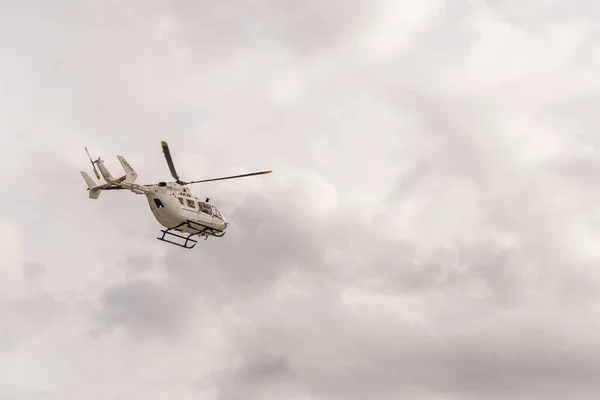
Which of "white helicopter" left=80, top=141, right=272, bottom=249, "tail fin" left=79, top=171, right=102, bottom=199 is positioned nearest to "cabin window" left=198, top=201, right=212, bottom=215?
"white helicopter" left=80, top=141, right=272, bottom=249

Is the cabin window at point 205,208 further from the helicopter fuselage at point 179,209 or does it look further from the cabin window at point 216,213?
the cabin window at point 216,213

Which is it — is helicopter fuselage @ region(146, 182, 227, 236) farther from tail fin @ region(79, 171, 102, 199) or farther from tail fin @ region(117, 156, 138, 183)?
tail fin @ region(79, 171, 102, 199)

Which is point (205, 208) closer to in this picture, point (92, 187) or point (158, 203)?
point (158, 203)

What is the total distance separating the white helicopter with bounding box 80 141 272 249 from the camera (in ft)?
370

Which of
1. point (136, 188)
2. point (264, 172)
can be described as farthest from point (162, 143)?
point (264, 172)

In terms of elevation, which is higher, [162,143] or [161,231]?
[162,143]

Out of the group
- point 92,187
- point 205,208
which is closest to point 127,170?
point 92,187

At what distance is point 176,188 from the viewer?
117688mm

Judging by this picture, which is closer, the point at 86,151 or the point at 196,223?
the point at 86,151

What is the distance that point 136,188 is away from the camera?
374ft

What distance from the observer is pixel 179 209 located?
11544cm

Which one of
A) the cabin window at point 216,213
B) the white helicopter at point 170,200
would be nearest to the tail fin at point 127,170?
the white helicopter at point 170,200

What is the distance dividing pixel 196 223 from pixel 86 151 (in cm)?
1865

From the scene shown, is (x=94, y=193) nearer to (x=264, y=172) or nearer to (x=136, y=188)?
(x=136, y=188)
